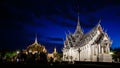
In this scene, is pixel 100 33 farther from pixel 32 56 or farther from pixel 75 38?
pixel 75 38

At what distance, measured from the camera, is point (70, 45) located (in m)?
112

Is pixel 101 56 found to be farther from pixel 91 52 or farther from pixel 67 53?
pixel 67 53

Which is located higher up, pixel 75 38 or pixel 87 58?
pixel 75 38

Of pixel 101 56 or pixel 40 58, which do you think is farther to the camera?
pixel 101 56

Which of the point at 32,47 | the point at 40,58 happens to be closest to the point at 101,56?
the point at 40,58

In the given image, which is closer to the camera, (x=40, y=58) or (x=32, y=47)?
(x=40, y=58)

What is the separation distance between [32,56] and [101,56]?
2772 cm

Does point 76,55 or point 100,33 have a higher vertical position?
point 100,33

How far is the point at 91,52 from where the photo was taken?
264 ft

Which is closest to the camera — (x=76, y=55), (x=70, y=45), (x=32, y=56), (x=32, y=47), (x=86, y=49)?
(x=32, y=56)

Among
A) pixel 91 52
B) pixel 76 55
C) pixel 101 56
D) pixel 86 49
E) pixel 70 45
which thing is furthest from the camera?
pixel 70 45

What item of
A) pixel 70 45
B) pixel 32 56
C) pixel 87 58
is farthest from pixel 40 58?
pixel 70 45

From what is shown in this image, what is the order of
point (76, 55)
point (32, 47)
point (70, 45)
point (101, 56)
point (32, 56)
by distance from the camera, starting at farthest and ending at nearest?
point (32, 47) < point (70, 45) < point (76, 55) < point (101, 56) < point (32, 56)

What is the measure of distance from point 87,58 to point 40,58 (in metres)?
31.2
